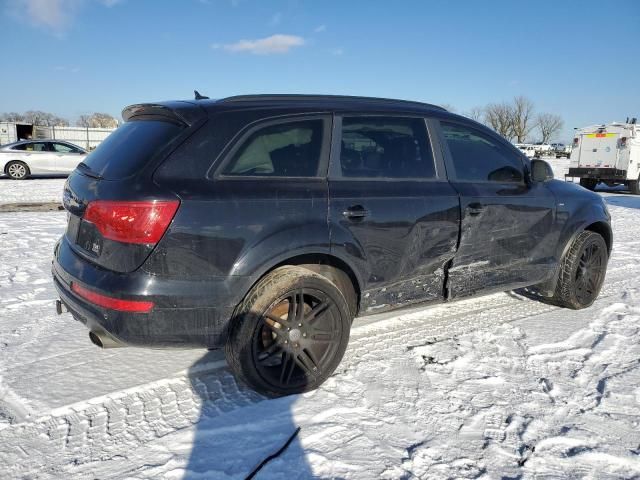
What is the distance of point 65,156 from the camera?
16.6m

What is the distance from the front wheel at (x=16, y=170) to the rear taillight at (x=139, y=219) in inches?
639

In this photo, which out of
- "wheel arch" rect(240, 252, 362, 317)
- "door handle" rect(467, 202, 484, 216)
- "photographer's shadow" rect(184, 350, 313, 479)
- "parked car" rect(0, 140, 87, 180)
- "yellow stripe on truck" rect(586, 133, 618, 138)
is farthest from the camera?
"yellow stripe on truck" rect(586, 133, 618, 138)

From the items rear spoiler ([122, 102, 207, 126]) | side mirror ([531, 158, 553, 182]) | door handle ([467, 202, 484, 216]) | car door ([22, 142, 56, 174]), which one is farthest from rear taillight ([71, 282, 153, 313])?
car door ([22, 142, 56, 174])

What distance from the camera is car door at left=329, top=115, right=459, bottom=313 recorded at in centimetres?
304

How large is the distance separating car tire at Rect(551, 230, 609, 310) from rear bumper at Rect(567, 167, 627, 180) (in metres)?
14.3

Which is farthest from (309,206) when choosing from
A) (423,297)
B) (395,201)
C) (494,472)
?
(494,472)

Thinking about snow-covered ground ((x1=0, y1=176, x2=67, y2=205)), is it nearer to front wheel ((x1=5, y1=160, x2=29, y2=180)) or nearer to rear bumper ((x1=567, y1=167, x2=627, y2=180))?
front wheel ((x1=5, y1=160, x2=29, y2=180))

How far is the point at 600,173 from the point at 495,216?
16.0 meters

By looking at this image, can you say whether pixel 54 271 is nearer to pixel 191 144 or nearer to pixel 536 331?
pixel 191 144

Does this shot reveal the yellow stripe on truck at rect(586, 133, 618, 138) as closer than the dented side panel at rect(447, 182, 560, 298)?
No

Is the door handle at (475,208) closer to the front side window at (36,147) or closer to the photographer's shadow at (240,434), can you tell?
the photographer's shadow at (240,434)

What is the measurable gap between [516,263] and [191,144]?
2.77m

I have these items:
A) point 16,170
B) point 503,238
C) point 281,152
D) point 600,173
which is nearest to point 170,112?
point 281,152

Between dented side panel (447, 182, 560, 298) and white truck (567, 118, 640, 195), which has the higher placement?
white truck (567, 118, 640, 195)
